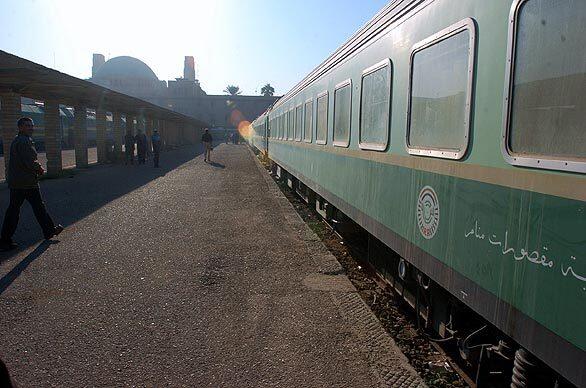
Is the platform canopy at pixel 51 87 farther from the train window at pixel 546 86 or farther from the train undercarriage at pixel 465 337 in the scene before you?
the train window at pixel 546 86

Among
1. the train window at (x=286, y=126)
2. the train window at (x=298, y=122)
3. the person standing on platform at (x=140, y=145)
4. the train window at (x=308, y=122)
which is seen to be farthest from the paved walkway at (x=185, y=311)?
the person standing on platform at (x=140, y=145)

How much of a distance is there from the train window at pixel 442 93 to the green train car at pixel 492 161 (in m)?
0.01

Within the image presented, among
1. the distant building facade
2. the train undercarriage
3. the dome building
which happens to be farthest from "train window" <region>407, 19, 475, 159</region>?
the dome building

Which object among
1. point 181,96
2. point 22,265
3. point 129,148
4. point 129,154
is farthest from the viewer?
point 181,96

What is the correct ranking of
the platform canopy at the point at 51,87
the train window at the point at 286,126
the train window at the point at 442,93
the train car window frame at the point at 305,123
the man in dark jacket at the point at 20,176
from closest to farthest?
the train window at the point at 442,93
the man in dark jacket at the point at 20,176
the train car window frame at the point at 305,123
the platform canopy at the point at 51,87
the train window at the point at 286,126

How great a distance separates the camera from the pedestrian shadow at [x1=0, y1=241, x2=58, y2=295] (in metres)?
5.51

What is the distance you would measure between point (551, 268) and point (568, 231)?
0.21 m

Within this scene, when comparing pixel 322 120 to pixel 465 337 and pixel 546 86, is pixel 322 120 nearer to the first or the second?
pixel 465 337

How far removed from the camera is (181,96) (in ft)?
308

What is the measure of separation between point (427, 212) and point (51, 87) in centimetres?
1416

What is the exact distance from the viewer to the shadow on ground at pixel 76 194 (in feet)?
25.9

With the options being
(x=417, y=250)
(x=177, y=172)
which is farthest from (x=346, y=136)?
(x=177, y=172)

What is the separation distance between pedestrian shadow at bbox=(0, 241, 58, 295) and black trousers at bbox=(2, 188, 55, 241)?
0.29 meters

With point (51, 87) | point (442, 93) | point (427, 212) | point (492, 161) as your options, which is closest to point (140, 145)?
point (51, 87)
